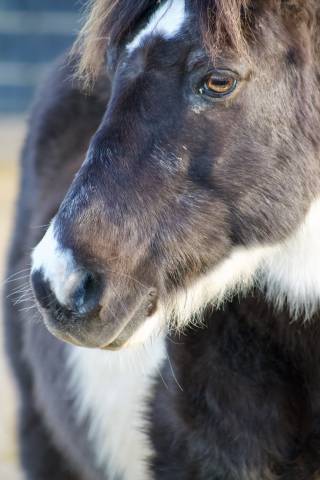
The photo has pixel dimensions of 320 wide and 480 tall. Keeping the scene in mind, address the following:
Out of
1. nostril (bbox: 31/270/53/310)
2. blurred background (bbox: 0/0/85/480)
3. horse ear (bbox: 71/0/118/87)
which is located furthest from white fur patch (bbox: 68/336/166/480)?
blurred background (bbox: 0/0/85/480)

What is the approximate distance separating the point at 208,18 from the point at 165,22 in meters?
0.10

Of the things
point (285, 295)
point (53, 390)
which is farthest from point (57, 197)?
point (285, 295)

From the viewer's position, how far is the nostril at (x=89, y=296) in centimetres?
185

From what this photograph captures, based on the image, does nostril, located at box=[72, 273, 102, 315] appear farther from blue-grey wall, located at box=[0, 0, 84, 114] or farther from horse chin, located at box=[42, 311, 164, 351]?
blue-grey wall, located at box=[0, 0, 84, 114]

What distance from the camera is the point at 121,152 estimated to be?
76.1 inches

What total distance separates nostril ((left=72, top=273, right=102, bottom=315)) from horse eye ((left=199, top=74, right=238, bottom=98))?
466 mm

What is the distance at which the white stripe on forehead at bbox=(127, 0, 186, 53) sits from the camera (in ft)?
6.45

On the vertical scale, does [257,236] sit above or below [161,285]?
above

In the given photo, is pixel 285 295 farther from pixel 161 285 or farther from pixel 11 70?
pixel 11 70

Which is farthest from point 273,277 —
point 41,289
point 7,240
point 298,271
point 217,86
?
point 7,240

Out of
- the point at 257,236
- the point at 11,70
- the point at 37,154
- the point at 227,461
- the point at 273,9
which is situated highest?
the point at 273,9

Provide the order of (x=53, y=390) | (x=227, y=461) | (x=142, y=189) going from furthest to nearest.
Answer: (x=53, y=390) < (x=227, y=461) < (x=142, y=189)

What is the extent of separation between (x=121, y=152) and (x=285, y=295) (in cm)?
57

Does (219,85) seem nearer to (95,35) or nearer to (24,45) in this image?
(95,35)
